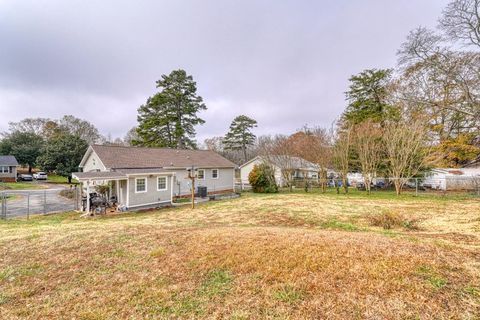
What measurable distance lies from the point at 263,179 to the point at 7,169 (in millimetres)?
38144

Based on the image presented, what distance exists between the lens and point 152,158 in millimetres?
18719

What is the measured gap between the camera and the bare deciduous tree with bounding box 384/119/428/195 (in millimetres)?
16891

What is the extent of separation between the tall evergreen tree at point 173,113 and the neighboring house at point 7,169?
65.3ft

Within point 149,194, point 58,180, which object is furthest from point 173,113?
point 58,180

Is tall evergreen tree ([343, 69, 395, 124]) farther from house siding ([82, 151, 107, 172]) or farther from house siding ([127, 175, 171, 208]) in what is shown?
house siding ([82, 151, 107, 172])

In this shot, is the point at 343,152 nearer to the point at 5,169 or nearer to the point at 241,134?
the point at 241,134

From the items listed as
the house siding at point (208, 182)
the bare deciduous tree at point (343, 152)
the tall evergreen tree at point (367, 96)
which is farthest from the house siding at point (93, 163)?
the tall evergreen tree at point (367, 96)

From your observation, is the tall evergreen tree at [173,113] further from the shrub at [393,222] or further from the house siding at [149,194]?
the shrub at [393,222]

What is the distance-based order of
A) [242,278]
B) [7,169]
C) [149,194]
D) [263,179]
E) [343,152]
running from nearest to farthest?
[242,278] < [149,194] < [343,152] < [263,179] < [7,169]

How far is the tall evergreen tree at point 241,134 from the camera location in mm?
40531

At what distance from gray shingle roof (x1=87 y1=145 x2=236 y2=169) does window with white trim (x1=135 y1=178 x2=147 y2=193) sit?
6.57ft

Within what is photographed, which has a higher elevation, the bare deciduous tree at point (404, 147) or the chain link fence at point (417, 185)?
the bare deciduous tree at point (404, 147)

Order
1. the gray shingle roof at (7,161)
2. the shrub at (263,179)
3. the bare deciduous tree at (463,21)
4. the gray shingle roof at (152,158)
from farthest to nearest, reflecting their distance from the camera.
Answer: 1. the gray shingle roof at (7,161)
2. the shrub at (263,179)
3. the gray shingle roof at (152,158)
4. the bare deciduous tree at (463,21)

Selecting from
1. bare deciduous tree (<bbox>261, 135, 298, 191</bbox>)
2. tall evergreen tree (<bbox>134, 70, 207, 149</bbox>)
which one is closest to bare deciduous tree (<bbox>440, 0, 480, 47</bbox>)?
bare deciduous tree (<bbox>261, 135, 298, 191</bbox>)
